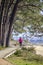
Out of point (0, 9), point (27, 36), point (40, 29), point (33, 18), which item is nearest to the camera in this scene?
point (0, 9)

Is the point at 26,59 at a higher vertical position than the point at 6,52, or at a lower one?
lower

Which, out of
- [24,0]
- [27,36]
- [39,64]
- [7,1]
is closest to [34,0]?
[24,0]

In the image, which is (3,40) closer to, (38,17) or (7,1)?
(7,1)

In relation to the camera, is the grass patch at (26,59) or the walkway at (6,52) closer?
the grass patch at (26,59)

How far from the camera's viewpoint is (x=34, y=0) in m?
25.9

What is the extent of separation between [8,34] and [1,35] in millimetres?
2280

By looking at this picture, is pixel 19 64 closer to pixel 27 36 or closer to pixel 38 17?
pixel 38 17

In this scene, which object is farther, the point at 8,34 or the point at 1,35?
the point at 8,34

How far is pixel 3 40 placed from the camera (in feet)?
87.7

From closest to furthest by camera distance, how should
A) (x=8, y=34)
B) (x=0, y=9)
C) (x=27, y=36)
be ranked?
(x=0, y=9) → (x=8, y=34) → (x=27, y=36)

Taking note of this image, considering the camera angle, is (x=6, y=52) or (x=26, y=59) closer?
(x=26, y=59)

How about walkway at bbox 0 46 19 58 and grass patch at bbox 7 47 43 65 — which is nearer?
grass patch at bbox 7 47 43 65

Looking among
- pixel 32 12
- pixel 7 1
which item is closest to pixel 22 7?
pixel 32 12

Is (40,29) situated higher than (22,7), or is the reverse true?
(22,7)
